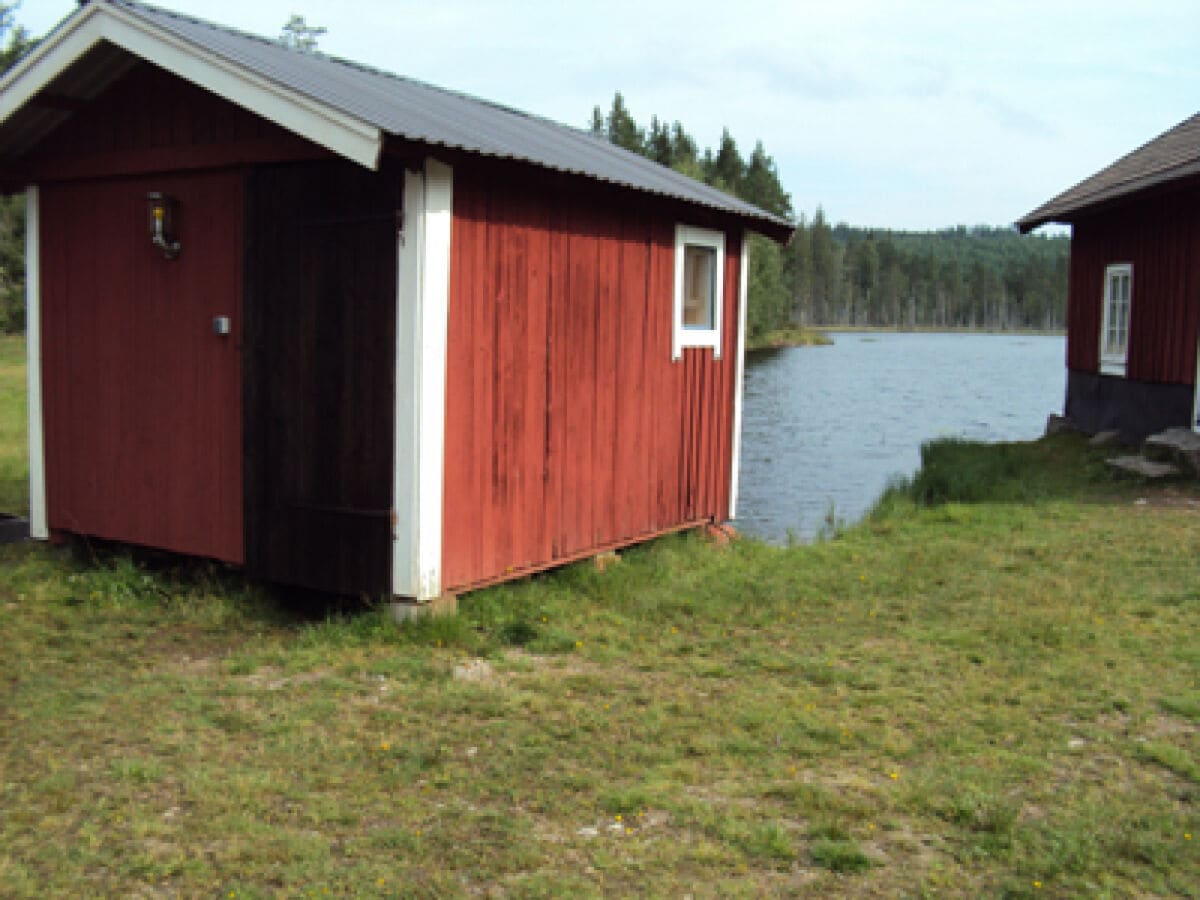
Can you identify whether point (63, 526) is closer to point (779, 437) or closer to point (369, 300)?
point (369, 300)

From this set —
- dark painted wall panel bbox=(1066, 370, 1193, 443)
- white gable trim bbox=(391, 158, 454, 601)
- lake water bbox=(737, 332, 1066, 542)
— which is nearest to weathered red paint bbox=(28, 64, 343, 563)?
white gable trim bbox=(391, 158, 454, 601)

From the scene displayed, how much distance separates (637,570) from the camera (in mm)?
7691

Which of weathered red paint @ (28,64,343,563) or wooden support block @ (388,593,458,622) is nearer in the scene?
wooden support block @ (388,593,458,622)

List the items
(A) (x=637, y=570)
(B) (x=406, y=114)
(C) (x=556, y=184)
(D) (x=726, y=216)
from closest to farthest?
(B) (x=406, y=114) → (C) (x=556, y=184) → (A) (x=637, y=570) → (D) (x=726, y=216)

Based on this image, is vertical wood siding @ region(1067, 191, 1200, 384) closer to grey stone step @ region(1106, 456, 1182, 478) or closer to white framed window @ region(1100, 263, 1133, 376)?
white framed window @ region(1100, 263, 1133, 376)

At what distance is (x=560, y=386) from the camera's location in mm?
7242

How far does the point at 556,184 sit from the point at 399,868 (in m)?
4.45

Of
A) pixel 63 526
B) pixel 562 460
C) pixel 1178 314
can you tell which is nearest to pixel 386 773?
pixel 562 460

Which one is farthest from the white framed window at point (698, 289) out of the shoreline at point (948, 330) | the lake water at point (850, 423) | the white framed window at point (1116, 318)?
the shoreline at point (948, 330)

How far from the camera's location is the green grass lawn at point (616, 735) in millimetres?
3688

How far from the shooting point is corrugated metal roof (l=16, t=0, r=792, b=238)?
595 centimetres

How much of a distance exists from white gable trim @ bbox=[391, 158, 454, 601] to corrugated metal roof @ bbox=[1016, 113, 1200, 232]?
337 inches

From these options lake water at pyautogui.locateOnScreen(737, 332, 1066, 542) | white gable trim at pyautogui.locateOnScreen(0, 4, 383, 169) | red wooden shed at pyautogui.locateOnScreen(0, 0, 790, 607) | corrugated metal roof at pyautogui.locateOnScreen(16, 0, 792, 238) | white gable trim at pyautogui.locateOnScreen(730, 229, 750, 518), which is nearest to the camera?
white gable trim at pyautogui.locateOnScreen(0, 4, 383, 169)

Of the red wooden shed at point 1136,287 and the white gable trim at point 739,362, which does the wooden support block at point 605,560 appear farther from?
the red wooden shed at point 1136,287
